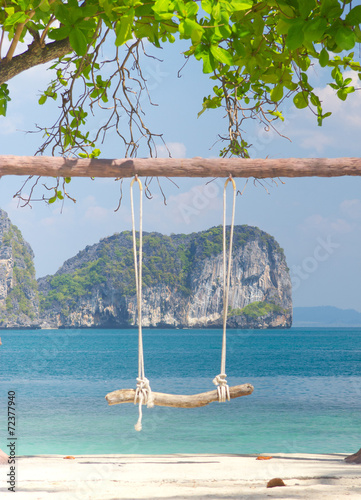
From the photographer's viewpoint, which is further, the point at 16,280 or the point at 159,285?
the point at 159,285

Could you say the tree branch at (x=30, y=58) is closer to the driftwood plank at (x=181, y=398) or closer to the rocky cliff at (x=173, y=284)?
the driftwood plank at (x=181, y=398)

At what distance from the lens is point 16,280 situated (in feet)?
252

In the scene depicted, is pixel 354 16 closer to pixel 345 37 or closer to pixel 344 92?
pixel 345 37

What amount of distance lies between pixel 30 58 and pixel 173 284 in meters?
80.4

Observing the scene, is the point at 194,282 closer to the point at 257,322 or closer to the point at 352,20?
the point at 257,322

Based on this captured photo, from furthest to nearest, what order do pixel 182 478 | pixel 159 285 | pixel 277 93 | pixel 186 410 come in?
pixel 159 285 < pixel 186 410 < pixel 182 478 < pixel 277 93

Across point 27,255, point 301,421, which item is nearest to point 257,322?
point 27,255

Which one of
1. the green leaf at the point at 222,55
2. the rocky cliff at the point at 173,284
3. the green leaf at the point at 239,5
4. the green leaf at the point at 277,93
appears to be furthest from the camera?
the rocky cliff at the point at 173,284

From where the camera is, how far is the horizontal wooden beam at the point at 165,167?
2.81 meters

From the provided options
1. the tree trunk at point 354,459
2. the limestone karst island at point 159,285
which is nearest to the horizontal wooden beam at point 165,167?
the tree trunk at point 354,459

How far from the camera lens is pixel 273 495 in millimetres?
2791

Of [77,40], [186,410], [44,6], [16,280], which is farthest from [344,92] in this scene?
[16,280]

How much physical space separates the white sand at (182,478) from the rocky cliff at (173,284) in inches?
2980

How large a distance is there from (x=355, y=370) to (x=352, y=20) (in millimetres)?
34307
